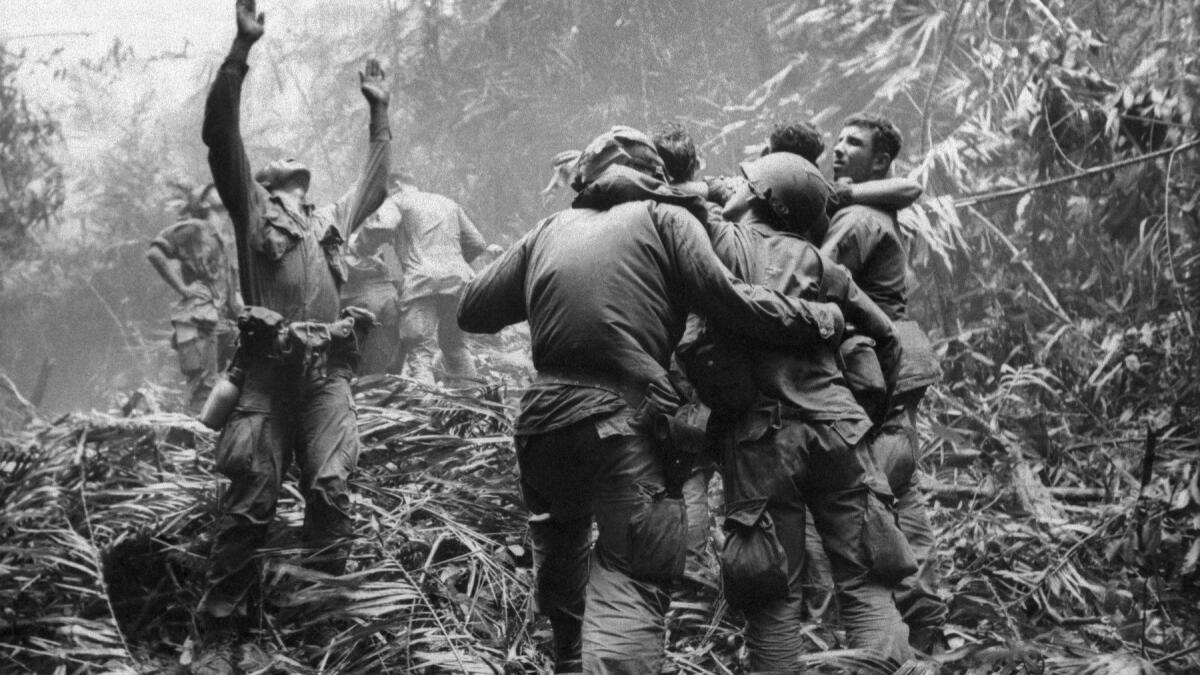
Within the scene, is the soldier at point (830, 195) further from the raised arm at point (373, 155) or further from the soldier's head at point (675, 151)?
the raised arm at point (373, 155)

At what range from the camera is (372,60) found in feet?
15.5

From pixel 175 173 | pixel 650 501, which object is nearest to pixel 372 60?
pixel 650 501

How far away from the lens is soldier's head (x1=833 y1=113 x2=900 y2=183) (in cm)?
453

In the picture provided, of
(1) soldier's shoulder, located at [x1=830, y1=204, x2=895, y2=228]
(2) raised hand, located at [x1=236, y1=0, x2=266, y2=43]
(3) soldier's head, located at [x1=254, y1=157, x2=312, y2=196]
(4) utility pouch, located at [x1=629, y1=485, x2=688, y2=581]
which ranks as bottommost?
(4) utility pouch, located at [x1=629, y1=485, x2=688, y2=581]

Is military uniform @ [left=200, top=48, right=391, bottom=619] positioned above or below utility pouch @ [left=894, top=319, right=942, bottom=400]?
above

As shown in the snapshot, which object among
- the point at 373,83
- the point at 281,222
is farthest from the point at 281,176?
the point at 373,83

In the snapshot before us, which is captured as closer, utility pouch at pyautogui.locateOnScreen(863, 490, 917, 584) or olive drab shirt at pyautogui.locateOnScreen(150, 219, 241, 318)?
utility pouch at pyautogui.locateOnScreen(863, 490, 917, 584)

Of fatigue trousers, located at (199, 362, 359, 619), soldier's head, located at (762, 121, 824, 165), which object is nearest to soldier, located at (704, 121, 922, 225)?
soldier's head, located at (762, 121, 824, 165)

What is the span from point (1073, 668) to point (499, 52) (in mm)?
13136

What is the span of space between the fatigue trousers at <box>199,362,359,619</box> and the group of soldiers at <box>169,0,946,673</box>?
1cm

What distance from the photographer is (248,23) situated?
3.90 m

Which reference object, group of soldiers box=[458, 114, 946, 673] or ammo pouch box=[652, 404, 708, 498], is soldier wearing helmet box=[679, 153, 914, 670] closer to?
group of soldiers box=[458, 114, 946, 673]

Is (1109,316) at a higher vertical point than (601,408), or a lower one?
lower

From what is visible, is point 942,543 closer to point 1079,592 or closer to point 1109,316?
point 1079,592
